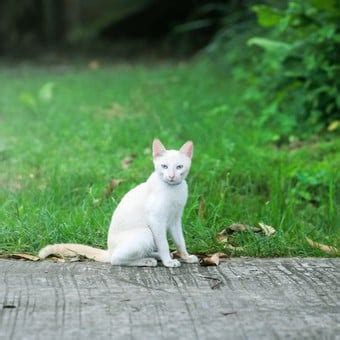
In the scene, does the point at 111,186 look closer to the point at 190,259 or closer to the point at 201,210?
the point at 201,210

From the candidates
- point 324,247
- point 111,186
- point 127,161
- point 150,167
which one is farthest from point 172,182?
point 127,161

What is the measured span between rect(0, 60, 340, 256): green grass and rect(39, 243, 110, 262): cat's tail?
307mm

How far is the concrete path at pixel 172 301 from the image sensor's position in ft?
12.7

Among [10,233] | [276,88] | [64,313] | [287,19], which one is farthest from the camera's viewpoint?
[276,88]

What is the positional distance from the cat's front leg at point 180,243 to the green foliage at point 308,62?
13.0 feet

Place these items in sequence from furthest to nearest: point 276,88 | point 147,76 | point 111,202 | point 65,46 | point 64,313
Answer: point 65,46 → point 147,76 → point 276,88 → point 111,202 → point 64,313

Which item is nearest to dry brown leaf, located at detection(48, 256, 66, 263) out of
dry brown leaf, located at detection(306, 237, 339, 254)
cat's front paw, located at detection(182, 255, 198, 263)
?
cat's front paw, located at detection(182, 255, 198, 263)

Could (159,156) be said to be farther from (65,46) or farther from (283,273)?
(65,46)

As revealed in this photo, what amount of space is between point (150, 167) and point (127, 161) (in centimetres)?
42

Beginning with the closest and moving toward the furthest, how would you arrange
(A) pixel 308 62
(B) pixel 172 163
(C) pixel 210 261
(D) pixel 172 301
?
(D) pixel 172 301
(B) pixel 172 163
(C) pixel 210 261
(A) pixel 308 62

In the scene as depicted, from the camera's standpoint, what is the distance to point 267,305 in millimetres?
4238

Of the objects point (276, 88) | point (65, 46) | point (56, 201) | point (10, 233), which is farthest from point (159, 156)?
point (65, 46)

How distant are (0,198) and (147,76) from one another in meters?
7.38

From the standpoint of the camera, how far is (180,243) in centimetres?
498
